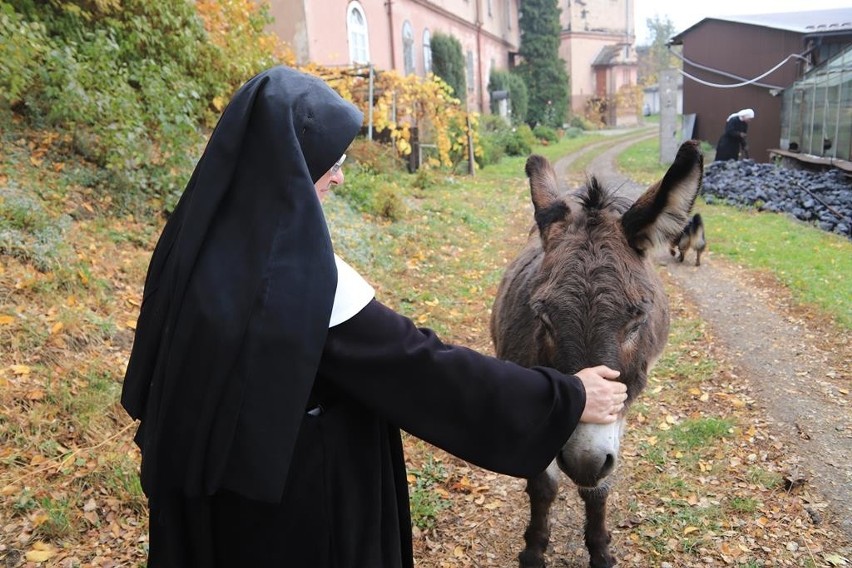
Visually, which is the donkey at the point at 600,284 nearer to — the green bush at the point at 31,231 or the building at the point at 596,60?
the green bush at the point at 31,231

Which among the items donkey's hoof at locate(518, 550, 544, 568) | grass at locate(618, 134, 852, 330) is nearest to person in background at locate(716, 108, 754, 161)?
grass at locate(618, 134, 852, 330)

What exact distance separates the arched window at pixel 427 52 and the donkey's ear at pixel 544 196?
83.5 feet

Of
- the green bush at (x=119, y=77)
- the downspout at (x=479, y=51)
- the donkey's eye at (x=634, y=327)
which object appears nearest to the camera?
the donkey's eye at (x=634, y=327)

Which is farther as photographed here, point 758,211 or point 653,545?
point 758,211

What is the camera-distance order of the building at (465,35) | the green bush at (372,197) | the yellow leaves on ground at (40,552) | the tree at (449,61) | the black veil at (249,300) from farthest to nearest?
the tree at (449,61) → the building at (465,35) → the green bush at (372,197) → the yellow leaves on ground at (40,552) → the black veil at (249,300)

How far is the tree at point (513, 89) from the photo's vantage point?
1431 inches

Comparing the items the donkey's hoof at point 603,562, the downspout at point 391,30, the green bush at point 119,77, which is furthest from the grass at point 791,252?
the downspout at point 391,30

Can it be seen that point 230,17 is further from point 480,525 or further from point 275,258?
point 275,258

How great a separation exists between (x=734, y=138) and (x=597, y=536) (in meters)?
17.2

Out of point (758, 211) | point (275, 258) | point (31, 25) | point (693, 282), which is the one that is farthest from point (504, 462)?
point (758, 211)

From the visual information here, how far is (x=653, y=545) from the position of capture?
3811 millimetres

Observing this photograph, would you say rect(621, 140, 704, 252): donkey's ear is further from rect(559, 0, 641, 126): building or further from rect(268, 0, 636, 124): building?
rect(559, 0, 641, 126): building

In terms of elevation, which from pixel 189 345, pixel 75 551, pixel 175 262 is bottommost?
pixel 75 551

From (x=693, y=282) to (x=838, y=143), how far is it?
8554 mm
